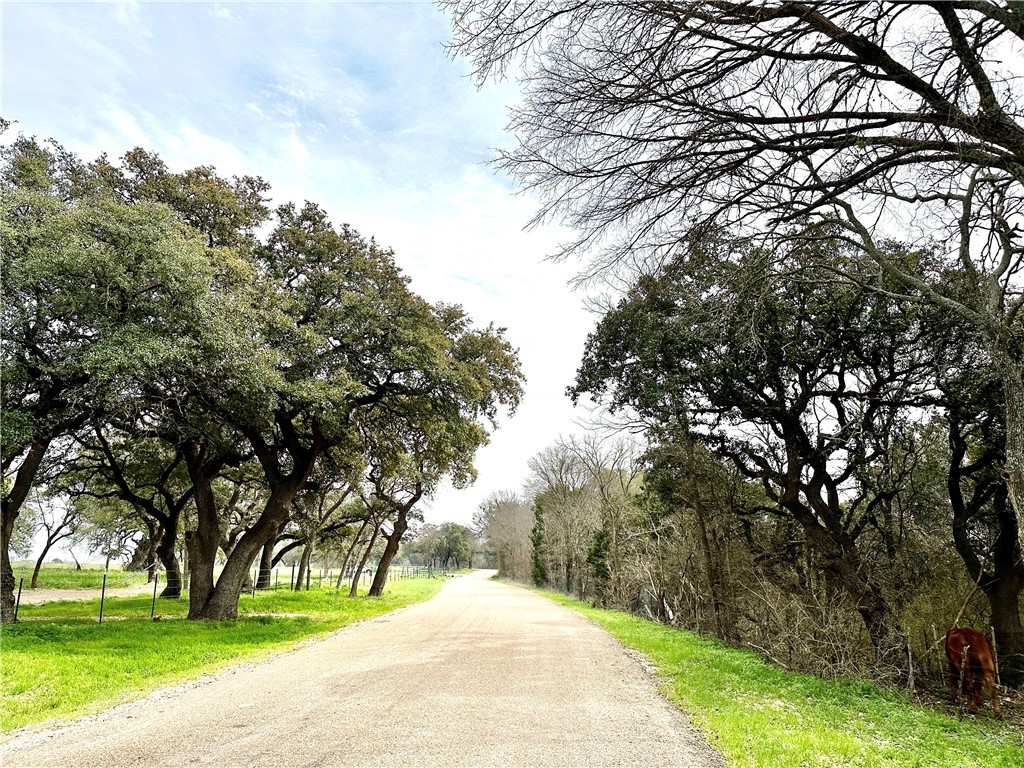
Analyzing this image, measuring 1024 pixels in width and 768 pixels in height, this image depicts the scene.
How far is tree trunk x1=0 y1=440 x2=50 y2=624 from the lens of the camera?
12648mm

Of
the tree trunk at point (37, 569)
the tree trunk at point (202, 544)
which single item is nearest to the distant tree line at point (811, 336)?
the tree trunk at point (202, 544)

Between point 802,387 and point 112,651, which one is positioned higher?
point 802,387

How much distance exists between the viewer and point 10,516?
13.9 meters

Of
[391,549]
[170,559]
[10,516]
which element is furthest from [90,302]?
[391,549]

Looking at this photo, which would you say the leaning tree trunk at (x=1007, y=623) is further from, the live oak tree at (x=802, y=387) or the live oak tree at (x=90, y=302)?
the live oak tree at (x=90, y=302)

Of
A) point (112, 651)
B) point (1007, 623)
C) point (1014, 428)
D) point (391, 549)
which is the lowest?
point (112, 651)

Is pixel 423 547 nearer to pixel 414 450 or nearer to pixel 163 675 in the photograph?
pixel 414 450

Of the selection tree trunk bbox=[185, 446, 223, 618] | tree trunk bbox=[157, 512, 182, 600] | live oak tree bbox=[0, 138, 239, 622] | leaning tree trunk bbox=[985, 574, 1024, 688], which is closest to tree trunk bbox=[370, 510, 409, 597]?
tree trunk bbox=[157, 512, 182, 600]

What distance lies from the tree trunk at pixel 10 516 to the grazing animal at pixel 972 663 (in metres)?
17.3

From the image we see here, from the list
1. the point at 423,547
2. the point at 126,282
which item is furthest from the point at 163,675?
the point at 423,547

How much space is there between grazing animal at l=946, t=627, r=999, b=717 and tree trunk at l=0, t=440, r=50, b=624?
680 inches

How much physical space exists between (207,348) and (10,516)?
8075 millimetres

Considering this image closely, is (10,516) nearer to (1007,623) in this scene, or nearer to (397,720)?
(397,720)

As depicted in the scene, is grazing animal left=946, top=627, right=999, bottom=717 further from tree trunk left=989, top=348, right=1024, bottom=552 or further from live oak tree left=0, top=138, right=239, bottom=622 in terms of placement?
live oak tree left=0, top=138, right=239, bottom=622
